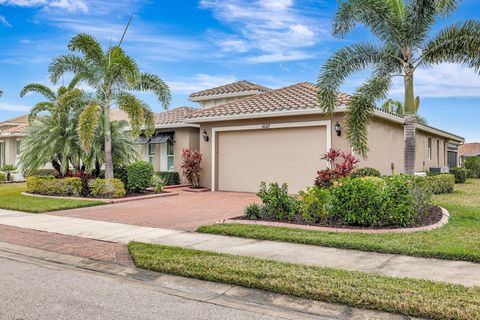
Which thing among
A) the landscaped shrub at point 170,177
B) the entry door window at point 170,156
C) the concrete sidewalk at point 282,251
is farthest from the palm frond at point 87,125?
the entry door window at point 170,156

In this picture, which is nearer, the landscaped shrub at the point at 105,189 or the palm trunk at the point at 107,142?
the landscaped shrub at the point at 105,189

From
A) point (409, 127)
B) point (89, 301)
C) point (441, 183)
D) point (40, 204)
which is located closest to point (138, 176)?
point (40, 204)

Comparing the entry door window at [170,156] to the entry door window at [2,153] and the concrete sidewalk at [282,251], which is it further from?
the entry door window at [2,153]

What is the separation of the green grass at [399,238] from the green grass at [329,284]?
58.9 inches

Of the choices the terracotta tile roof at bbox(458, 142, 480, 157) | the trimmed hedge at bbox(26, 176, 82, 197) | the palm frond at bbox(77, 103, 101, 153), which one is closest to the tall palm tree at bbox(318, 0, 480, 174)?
the palm frond at bbox(77, 103, 101, 153)

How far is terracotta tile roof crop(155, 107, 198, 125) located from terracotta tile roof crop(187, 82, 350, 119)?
2.49 meters

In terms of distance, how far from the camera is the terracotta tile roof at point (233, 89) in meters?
22.5

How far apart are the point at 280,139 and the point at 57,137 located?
9027 mm

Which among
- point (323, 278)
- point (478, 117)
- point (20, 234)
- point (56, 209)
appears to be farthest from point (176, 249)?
point (478, 117)

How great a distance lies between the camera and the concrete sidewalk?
18.0 feet

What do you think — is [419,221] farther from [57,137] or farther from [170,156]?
[170,156]

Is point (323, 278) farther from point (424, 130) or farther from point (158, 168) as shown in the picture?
point (424, 130)

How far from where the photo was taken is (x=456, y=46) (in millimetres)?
10906

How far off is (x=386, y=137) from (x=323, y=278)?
13788 mm
